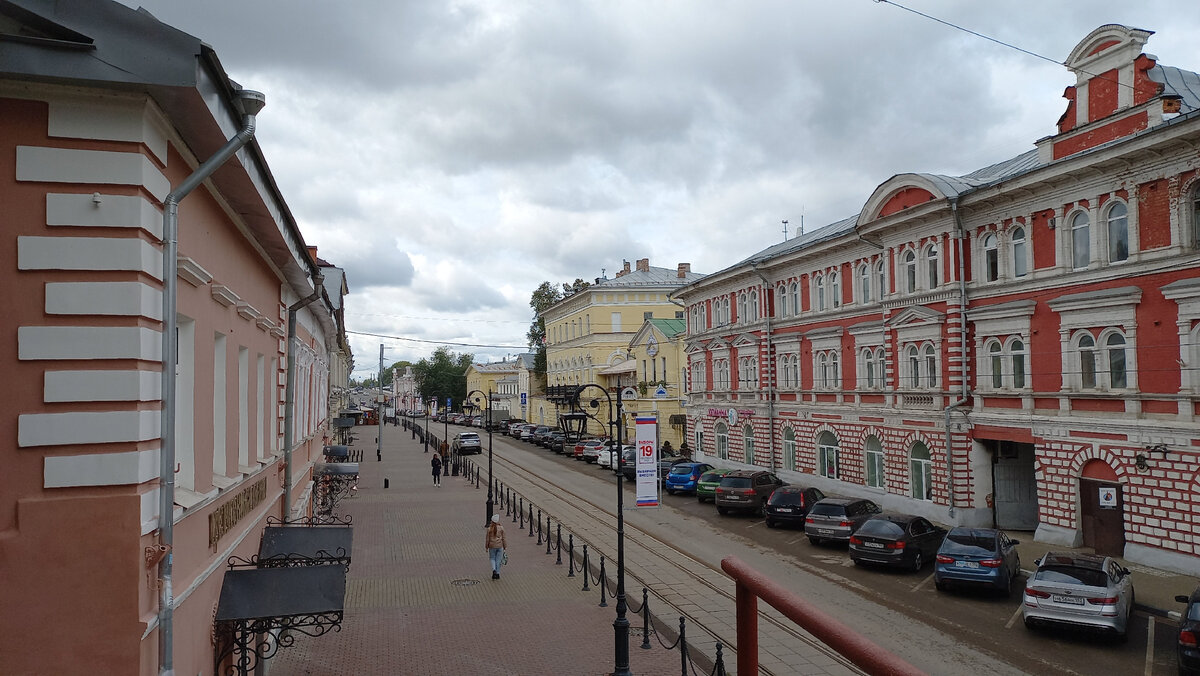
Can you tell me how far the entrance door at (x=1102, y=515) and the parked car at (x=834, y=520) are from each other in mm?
5565

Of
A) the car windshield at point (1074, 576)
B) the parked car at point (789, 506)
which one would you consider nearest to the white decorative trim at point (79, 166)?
the car windshield at point (1074, 576)

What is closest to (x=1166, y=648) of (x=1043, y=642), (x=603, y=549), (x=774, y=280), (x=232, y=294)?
(x=1043, y=642)

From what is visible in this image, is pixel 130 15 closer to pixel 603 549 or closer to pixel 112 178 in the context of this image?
pixel 112 178

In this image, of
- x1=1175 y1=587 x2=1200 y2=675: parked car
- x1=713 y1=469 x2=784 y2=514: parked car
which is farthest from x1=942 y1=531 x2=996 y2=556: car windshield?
x1=713 y1=469 x2=784 y2=514: parked car

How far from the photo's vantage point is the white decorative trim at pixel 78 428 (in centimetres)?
542

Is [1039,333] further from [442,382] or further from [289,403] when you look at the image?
[442,382]

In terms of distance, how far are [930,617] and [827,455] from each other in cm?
1762

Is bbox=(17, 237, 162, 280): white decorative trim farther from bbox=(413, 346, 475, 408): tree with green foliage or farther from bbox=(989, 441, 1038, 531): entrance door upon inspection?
bbox=(413, 346, 475, 408): tree with green foliage

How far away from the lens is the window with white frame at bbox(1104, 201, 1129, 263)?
67.6ft

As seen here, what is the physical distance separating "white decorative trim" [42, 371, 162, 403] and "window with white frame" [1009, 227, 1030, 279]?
79.0ft

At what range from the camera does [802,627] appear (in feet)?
10.2

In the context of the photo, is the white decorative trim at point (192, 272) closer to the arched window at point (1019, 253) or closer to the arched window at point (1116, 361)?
the arched window at point (1116, 361)

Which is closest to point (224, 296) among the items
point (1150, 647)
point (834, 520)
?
point (1150, 647)

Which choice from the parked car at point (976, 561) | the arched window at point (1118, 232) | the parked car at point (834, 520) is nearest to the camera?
the parked car at point (976, 561)
